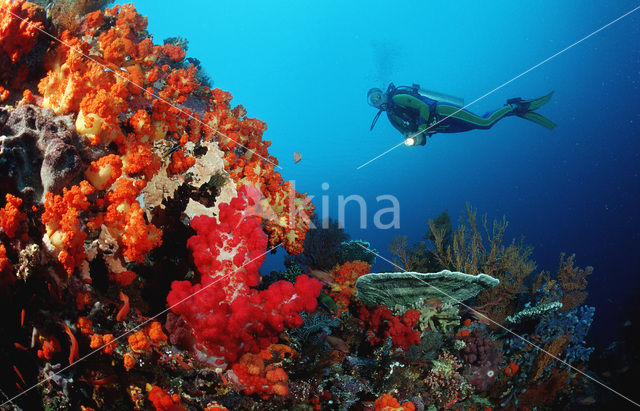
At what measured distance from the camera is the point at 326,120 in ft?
393

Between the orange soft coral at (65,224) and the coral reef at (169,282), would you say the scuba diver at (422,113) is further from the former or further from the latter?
the orange soft coral at (65,224)

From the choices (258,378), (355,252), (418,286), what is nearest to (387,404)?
(258,378)

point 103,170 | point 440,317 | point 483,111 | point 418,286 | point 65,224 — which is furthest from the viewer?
point 483,111

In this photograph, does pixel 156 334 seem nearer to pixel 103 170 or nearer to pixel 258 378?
pixel 258 378

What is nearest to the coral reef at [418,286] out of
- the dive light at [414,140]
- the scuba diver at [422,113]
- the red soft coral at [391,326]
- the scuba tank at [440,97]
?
the red soft coral at [391,326]

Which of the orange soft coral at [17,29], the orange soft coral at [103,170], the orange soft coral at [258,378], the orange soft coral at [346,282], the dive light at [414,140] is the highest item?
the dive light at [414,140]

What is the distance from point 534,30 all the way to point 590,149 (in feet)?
125

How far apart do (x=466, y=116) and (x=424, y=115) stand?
1665 mm

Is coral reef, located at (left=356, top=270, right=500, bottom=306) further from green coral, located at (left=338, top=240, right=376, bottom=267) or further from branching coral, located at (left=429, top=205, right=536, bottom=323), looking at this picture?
green coral, located at (left=338, top=240, right=376, bottom=267)

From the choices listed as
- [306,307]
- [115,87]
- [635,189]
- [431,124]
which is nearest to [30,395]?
[306,307]

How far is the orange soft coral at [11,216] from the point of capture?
8.09ft

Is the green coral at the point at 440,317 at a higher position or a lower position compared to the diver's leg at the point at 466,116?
lower

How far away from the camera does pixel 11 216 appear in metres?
2.47

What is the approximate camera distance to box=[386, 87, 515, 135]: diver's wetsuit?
985 centimetres
